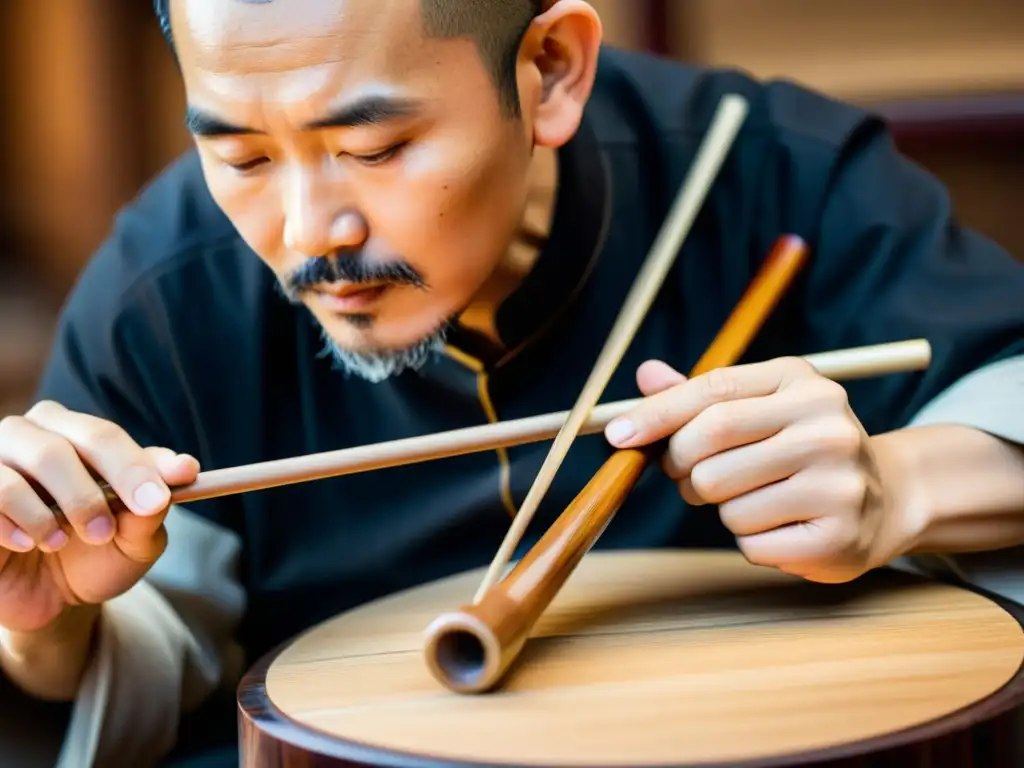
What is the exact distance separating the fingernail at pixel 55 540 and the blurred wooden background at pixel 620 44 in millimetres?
1195

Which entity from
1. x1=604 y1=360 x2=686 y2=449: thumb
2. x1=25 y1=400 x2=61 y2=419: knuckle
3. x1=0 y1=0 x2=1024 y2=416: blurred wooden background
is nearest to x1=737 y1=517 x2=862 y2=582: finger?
x1=604 y1=360 x2=686 y2=449: thumb

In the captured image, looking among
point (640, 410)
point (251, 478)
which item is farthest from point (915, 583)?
point (251, 478)

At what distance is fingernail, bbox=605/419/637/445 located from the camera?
35.3 inches

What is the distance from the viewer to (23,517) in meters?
0.86

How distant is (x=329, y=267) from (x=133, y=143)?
139cm

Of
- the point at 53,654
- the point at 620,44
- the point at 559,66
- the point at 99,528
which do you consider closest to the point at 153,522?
the point at 99,528

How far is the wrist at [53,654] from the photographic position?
100cm

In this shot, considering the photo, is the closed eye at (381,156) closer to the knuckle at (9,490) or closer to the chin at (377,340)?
the chin at (377,340)

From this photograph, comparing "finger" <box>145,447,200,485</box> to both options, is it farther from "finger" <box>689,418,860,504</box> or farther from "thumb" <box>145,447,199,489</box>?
"finger" <box>689,418,860,504</box>

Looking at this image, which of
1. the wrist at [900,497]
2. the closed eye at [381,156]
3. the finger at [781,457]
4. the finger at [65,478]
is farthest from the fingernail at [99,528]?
the wrist at [900,497]

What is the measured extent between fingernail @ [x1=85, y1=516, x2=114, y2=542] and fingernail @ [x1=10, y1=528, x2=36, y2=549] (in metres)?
0.04

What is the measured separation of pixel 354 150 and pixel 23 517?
1.16 ft

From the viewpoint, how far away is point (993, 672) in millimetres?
759

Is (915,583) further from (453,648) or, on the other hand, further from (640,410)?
(453,648)
